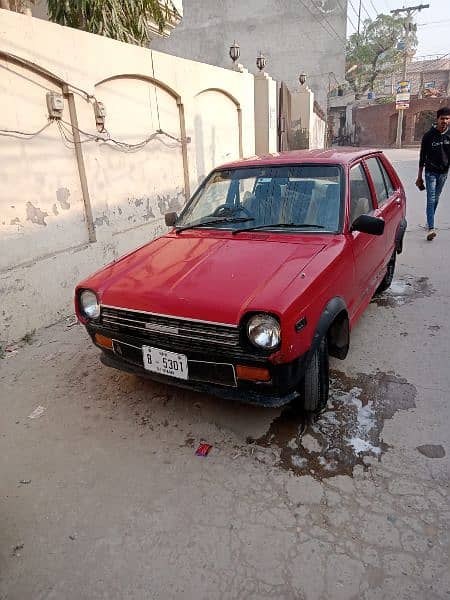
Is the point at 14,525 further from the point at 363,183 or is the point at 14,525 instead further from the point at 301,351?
the point at 363,183

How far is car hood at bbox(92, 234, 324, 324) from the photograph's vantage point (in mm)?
2420

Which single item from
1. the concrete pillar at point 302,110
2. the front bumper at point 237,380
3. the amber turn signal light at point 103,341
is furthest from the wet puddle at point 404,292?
the concrete pillar at point 302,110

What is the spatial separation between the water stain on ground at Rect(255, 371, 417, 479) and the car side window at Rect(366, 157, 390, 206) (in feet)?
6.08

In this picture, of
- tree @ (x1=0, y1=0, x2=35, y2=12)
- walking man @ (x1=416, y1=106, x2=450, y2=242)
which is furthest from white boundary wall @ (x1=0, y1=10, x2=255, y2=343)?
walking man @ (x1=416, y1=106, x2=450, y2=242)

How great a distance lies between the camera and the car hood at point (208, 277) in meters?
2.42

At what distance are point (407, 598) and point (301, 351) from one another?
1.21 m

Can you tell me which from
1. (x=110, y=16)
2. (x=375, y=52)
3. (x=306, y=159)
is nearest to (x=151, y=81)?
(x=110, y=16)

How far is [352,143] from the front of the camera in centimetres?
3838

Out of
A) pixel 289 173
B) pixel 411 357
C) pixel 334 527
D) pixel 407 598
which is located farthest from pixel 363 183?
pixel 407 598

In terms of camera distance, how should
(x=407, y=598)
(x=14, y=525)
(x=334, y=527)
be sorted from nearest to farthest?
(x=407, y=598) → (x=334, y=527) → (x=14, y=525)

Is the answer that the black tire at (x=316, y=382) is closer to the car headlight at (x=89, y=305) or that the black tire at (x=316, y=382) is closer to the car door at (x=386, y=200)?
the car headlight at (x=89, y=305)

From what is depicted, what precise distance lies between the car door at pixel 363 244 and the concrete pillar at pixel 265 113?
7737 mm

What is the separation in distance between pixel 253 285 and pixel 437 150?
5.57 m

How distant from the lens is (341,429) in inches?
111
